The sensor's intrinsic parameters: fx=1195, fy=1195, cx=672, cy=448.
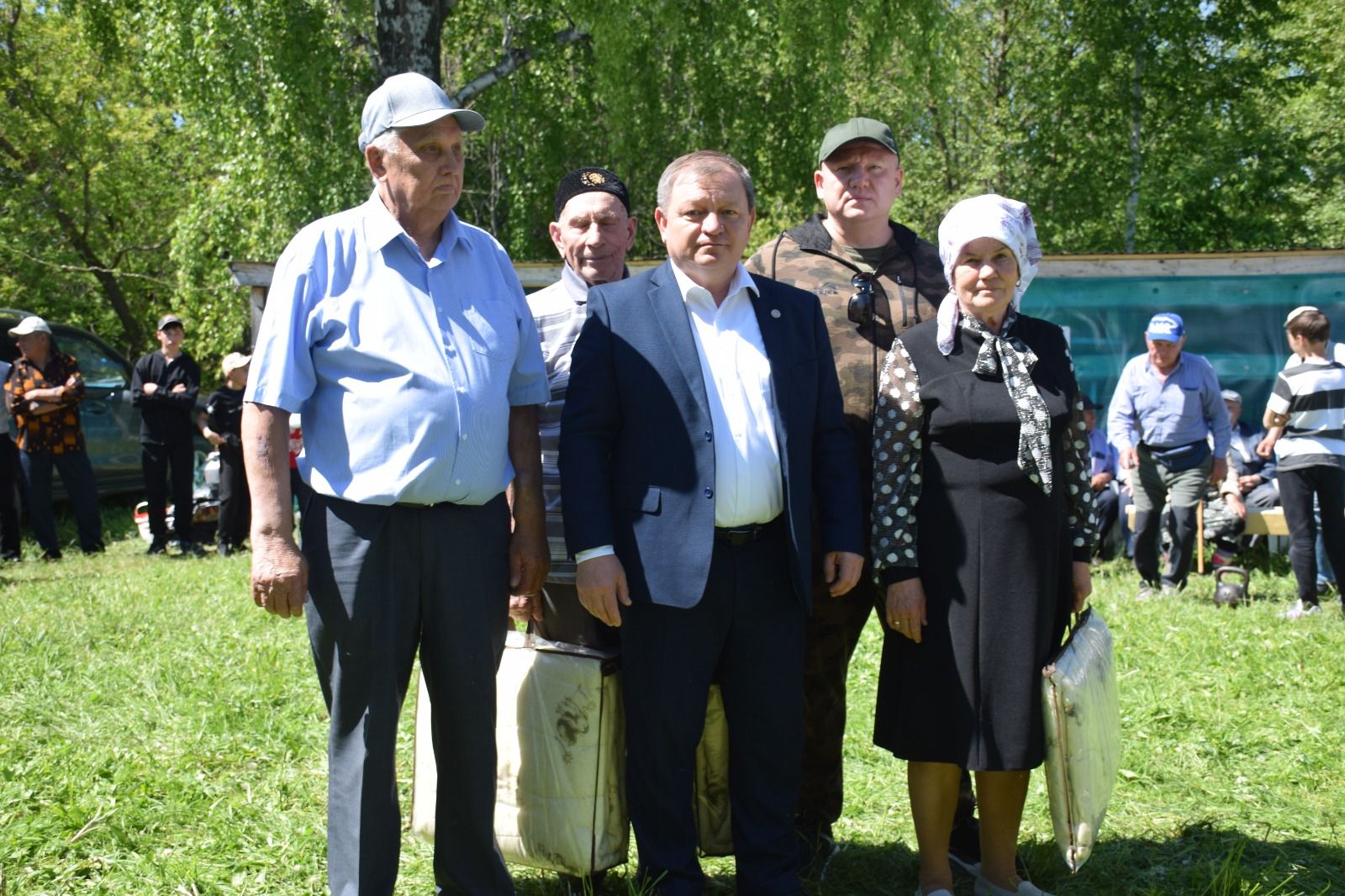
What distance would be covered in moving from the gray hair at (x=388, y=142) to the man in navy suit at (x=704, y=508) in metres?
0.67

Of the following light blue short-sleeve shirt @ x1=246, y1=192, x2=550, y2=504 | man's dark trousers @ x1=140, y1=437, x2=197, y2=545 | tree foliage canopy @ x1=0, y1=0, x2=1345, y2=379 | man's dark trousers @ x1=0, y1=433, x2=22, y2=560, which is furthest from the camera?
tree foliage canopy @ x1=0, y1=0, x2=1345, y2=379

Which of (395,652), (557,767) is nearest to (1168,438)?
(557,767)

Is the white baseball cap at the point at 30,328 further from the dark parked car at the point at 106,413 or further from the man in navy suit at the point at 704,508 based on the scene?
the man in navy suit at the point at 704,508

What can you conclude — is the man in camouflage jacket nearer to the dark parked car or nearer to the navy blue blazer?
the navy blue blazer

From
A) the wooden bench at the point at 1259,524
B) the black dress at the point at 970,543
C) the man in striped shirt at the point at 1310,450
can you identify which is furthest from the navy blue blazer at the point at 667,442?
the wooden bench at the point at 1259,524

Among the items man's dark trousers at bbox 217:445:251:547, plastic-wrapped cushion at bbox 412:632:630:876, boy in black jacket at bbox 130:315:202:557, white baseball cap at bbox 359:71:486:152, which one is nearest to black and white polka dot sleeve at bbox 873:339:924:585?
plastic-wrapped cushion at bbox 412:632:630:876

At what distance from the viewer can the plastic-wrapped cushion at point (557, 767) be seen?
3.17 metres

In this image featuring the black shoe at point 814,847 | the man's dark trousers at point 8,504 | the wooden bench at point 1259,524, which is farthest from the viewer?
the man's dark trousers at point 8,504

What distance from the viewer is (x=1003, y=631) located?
3119 millimetres

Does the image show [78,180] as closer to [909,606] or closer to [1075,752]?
[909,606]

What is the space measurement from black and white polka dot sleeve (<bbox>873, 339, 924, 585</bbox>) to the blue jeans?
8.60 metres

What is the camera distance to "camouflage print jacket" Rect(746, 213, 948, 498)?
3.52 m

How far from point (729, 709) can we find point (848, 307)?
122 cm

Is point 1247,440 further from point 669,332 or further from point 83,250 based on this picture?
point 83,250
